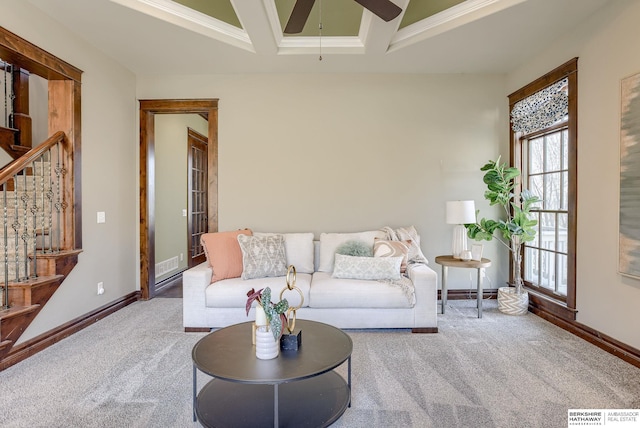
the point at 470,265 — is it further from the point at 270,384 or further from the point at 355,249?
the point at 270,384

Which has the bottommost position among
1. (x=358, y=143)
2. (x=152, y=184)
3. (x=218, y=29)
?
(x=152, y=184)

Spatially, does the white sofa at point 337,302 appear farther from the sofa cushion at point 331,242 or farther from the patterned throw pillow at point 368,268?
the sofa cushion at point 331,242

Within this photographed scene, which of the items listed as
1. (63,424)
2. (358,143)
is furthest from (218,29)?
(63,424)

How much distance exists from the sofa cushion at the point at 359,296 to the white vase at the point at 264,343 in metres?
1.41

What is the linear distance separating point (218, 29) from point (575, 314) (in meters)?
4.40

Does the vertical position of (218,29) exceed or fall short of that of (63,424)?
it exceeds it

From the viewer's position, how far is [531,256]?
4.18 metres

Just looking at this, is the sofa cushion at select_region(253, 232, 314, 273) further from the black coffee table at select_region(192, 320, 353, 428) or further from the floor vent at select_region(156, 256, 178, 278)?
the floor vent at select_region(156, 256, 178, 278)

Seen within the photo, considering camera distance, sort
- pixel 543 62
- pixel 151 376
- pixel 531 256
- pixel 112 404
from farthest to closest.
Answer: pixel 531 256
pixel 543 62
pixel 151 376
pixel 112 404

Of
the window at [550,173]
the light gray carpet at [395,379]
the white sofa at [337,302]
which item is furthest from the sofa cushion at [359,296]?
the window at [550,173]

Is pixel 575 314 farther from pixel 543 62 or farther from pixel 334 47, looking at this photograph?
pixel 334 47

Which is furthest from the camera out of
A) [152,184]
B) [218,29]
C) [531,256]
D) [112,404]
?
[152,184]

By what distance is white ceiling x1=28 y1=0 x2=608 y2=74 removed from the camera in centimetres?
299

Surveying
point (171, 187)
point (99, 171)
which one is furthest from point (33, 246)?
point (171, 187)
